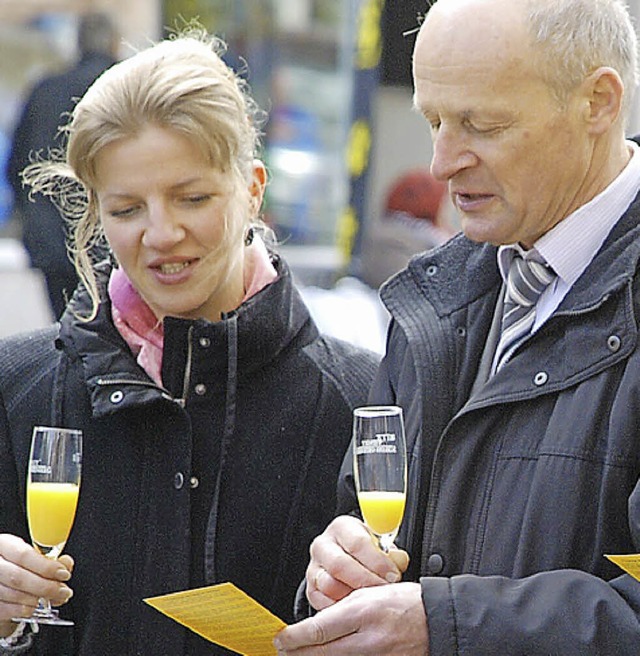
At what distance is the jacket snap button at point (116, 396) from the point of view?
9.60ft

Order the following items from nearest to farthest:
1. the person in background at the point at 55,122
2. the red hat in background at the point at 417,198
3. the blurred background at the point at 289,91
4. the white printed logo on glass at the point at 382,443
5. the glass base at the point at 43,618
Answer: the white printed logo on glass at the point at 382,443 < the glass base at the point at 43,618 < the person in background at the point at 55,122 < the red hat in background at the point at 417,198 < the blurred background at the point at 289,91

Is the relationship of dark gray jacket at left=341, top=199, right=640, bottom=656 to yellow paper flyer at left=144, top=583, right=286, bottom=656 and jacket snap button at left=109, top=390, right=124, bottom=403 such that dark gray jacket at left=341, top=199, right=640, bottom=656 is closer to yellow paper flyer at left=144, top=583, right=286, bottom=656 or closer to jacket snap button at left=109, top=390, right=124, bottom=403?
yellow paper flyer at left=144, top=583, right=286, bottom=656

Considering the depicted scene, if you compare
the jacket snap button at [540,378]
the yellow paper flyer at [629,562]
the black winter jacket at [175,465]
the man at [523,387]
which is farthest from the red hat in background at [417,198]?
the yellow paper flyer at [629,562]

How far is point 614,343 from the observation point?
7.89 feet

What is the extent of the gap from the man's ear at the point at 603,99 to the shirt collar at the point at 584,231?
9 centimetres

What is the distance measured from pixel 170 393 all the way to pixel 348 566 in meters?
0.67

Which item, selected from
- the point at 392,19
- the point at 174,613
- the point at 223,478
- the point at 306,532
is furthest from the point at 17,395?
the point at 392,19

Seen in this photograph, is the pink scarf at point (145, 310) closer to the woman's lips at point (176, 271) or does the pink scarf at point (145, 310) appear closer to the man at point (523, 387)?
the woman's lips at point (176, 271)

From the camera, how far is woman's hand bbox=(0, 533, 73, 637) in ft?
8.68

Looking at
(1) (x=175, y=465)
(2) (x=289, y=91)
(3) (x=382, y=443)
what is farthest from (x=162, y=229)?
(2) (x=289, y=91)

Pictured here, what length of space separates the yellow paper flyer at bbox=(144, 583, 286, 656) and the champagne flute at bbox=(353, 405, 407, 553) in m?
0.26

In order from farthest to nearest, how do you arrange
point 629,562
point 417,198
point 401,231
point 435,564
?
point 417,198, point 401,231, point 435,564, point 629,562

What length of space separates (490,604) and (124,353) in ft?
3.29

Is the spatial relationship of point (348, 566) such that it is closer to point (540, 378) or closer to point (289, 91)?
point (540, 378)
